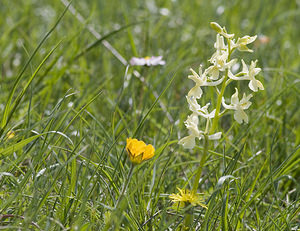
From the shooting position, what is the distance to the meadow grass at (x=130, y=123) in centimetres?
164

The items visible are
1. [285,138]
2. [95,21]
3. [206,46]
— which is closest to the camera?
[285,138]

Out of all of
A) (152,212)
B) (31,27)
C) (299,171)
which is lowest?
(299,171)

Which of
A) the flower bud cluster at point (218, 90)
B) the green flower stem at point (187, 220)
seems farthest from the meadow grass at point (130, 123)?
the flower bud cluster at point (218, 90)

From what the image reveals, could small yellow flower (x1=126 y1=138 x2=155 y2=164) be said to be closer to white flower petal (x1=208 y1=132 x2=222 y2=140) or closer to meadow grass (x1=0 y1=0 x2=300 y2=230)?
meadow grass (x1=0 y1=0 x2=300 y2=230)

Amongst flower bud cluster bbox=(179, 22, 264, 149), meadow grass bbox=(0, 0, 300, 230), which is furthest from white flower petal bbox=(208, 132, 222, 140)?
meadow grass bbox=(0, 0, 300, 230)

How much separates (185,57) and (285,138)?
1.31m

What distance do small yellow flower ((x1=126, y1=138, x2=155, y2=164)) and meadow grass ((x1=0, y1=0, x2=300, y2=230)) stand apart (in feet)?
0.18

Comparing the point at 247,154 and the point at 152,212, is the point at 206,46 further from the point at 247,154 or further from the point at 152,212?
the point at 152,212

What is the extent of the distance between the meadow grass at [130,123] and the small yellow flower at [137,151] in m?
0.05

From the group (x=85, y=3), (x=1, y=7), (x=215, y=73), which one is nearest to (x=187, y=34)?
(x=85, y=3)

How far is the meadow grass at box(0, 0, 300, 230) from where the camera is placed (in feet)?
5.39

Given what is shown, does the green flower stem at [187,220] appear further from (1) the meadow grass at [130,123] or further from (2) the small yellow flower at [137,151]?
(2) the small yellow flower at [137,151]

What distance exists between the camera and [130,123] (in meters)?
2.40

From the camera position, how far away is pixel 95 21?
4172 mm
